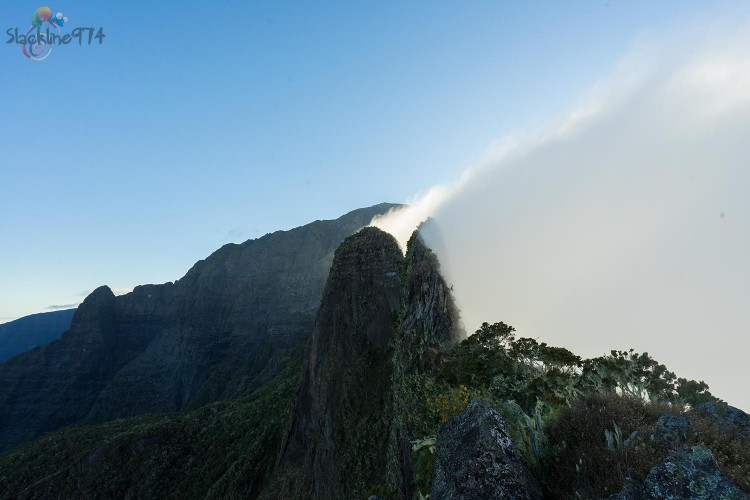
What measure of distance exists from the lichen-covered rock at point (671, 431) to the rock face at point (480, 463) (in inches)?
96.2

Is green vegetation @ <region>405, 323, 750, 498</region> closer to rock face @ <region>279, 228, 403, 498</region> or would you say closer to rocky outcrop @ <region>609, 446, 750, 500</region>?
rocky outcrop @ <region>609, 446, 750, 500</region>

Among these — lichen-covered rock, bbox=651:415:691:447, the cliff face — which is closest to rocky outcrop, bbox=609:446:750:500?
lichen-covered rock, bbox=651:415:691:447

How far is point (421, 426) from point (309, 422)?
46.1 metres

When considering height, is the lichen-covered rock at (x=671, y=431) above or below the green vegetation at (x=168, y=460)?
Answer: above

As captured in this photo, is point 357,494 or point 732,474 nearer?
point 732,474

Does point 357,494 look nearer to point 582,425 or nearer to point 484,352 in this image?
point 484,352

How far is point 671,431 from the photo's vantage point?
6703mm

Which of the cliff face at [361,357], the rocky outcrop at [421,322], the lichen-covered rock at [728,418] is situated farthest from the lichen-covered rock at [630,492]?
the cliff face at [361,357]

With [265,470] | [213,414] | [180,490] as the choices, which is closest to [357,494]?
[265,470]

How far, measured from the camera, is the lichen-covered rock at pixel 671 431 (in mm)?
6484

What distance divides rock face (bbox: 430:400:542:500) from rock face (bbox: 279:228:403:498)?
1330 inches

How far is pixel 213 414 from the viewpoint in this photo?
102188 millimetres

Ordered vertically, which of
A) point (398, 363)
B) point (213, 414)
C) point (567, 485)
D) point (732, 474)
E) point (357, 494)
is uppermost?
point (732, 474)

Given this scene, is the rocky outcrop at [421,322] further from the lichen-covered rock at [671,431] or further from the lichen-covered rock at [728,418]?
the lichen-covered rock at [671,431]
